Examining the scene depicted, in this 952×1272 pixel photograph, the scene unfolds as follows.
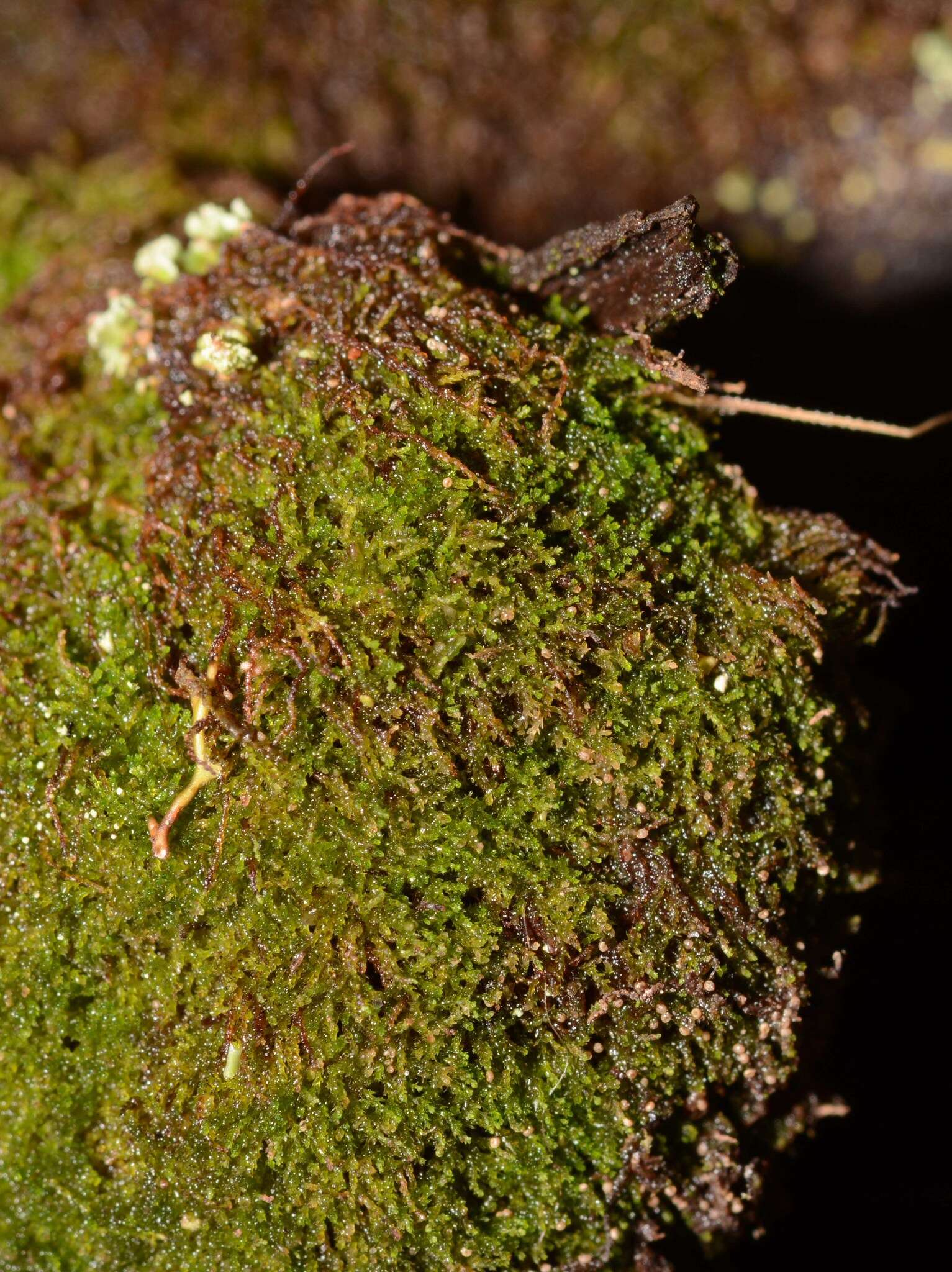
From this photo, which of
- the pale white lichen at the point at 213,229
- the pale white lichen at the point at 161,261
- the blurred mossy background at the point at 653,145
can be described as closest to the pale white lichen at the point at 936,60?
the blurred mossy background at the point at 653,145

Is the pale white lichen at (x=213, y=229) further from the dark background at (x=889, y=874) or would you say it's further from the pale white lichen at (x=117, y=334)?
the dark background at (x=889, y=874)

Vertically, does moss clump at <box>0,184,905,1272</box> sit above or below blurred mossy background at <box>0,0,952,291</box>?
below

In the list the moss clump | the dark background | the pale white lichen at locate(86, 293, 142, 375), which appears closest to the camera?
the moss clump

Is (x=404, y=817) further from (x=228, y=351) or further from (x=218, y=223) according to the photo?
(x=218, y=223)

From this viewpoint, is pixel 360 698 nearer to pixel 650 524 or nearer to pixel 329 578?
pixel 329 578

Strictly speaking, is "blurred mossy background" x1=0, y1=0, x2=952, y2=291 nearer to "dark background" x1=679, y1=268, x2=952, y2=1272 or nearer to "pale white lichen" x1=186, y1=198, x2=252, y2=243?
"dark background" x1=679, y1=268, x2=952, y2=1272

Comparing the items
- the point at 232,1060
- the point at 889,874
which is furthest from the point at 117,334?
the point at 889,874

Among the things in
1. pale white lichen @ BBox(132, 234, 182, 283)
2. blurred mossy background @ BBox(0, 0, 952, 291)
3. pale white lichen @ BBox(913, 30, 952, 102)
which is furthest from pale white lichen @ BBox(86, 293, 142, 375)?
pale white lichen @ BBox(913, 30, 952, 102)
